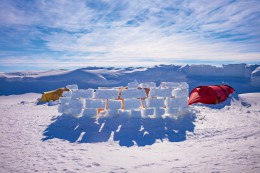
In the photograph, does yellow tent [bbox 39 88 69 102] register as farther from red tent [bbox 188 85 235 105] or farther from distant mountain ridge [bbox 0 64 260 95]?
distant mountain ridge [bbox 0 64 260 95]

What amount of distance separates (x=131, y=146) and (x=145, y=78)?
26673 millimetres

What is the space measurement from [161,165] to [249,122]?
4.92 meters

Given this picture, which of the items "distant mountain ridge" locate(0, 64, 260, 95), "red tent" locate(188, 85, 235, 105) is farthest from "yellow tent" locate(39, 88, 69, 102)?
"distant mountain ridge" locate(0, 64, 260, 95)

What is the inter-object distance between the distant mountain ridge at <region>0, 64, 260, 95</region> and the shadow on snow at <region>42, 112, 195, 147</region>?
69.4 feet

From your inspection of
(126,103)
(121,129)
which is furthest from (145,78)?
(121,129)

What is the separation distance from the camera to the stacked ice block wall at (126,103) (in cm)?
898

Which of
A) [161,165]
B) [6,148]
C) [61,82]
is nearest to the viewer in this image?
[161,165]

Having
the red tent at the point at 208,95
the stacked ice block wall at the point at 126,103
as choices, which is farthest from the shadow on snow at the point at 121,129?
the red tent at the point at 208,95

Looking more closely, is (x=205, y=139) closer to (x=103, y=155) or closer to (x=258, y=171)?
(x=258, y=171)

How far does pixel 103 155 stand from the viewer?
19.2ft

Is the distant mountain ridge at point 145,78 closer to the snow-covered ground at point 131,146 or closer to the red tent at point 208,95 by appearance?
the red tent at point 208,95

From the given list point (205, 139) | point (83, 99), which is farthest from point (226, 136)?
point (83, 99)

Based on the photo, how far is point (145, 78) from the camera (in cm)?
3297

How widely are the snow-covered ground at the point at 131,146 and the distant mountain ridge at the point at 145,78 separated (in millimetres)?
20791
